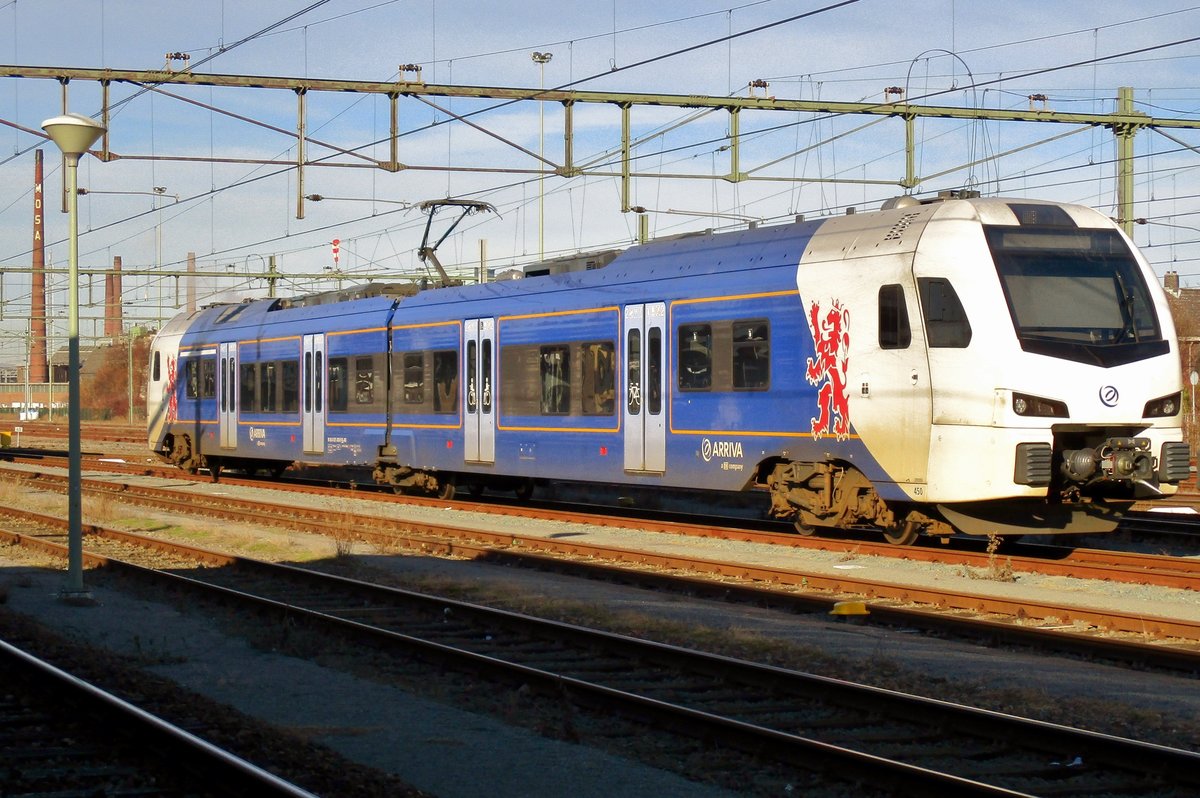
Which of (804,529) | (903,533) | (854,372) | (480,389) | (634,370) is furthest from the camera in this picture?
(480,389)

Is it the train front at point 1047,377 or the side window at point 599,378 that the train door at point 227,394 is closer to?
the side window at point 599,378

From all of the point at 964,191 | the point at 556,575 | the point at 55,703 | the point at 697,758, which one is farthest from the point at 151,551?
the point at 697,758

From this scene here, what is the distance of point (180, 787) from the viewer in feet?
20.8

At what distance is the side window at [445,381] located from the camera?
21.8 meters

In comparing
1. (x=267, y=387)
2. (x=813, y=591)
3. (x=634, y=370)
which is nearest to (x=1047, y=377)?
(x=813, y=591)

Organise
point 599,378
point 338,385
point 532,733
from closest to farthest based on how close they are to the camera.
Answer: point 532,733 < point 599,378 < point 338,385

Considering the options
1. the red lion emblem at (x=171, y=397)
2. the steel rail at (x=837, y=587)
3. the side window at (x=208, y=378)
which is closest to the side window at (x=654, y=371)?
the steel rail at (x=837, y=587)

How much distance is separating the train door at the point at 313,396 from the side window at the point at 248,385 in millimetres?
2243

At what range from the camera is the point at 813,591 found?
504 inches

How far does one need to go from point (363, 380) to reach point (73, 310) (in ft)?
38.7

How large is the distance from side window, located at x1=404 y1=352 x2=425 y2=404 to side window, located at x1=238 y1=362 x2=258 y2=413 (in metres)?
6.04

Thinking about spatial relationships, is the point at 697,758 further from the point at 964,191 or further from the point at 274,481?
the point at 274,481

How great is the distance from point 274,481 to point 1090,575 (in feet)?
66.2

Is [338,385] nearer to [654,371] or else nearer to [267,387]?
[267,387]
